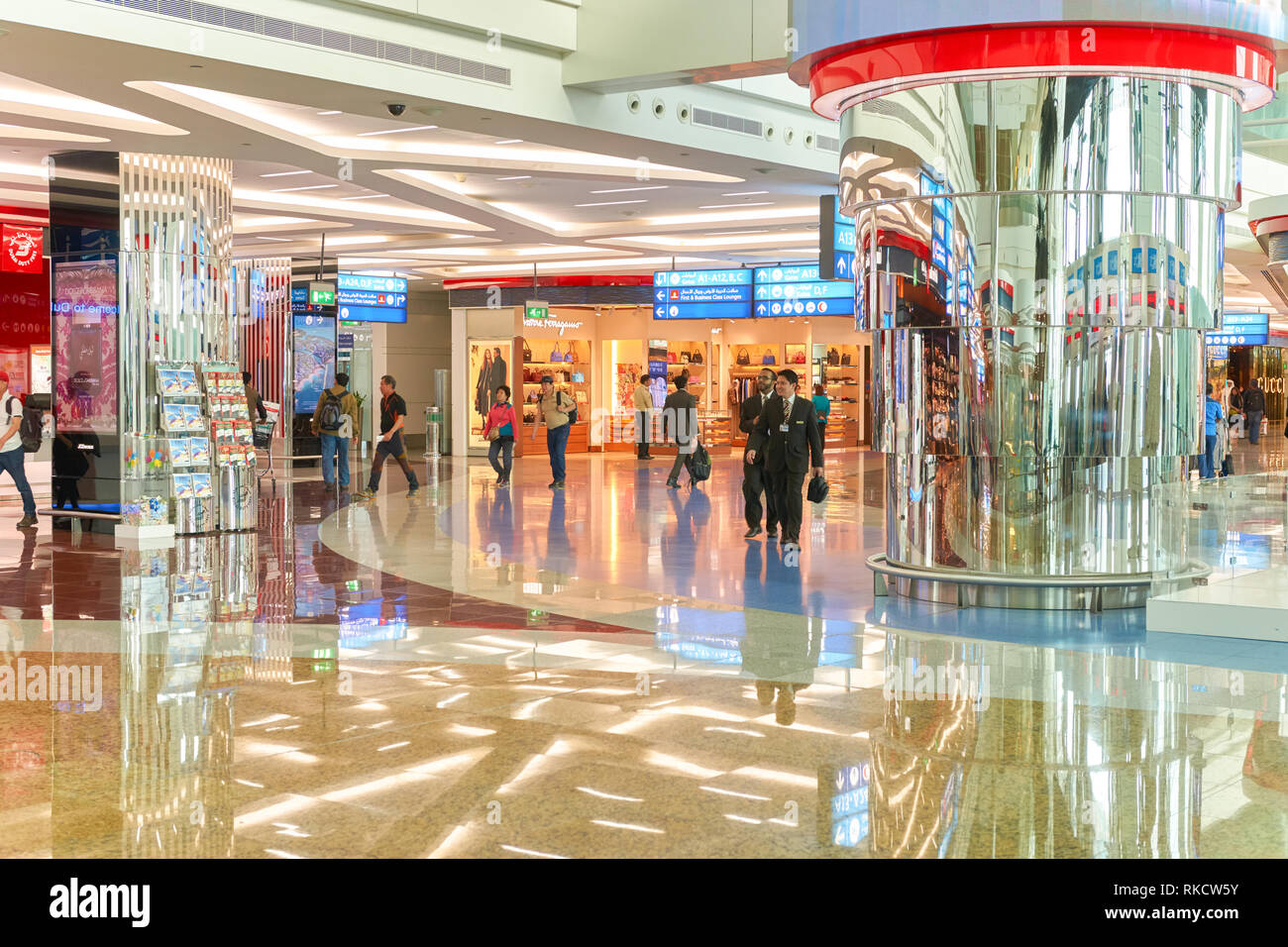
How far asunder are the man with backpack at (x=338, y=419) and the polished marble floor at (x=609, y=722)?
8.12m

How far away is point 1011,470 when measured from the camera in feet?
27.9

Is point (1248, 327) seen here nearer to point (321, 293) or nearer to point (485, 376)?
point (485, 376)

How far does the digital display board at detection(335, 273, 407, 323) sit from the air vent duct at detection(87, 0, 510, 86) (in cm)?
1595

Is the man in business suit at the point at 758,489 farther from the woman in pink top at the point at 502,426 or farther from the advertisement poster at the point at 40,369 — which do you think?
the advertisement poster at the point at 40,369

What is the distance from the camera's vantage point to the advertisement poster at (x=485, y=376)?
28.7 m

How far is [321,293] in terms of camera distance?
2414 cm

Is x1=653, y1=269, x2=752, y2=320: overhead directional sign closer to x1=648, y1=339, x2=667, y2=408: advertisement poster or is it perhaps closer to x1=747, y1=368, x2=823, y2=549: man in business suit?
x1=648, y1=339, x2=667, y2=408: advertisement poster

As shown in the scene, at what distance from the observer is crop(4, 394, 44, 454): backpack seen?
46.2 feet

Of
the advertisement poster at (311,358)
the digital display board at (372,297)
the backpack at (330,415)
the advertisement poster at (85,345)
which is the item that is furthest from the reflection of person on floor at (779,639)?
the digital display board at (372,297)

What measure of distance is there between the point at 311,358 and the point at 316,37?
1669 centimetres

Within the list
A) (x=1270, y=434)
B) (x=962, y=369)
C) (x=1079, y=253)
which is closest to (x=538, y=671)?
(x=962, y=369)

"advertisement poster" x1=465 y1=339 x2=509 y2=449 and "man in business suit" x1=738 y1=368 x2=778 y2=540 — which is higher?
"advertisement poster" x1=465 y1=339 x2=509 y2=449

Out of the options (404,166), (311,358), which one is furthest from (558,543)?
(311,358)

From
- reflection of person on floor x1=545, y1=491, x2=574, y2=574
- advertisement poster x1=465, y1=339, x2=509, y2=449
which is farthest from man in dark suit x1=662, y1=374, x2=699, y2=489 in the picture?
advertisement poster x1=465, y1=339, x2=509, y2=449
